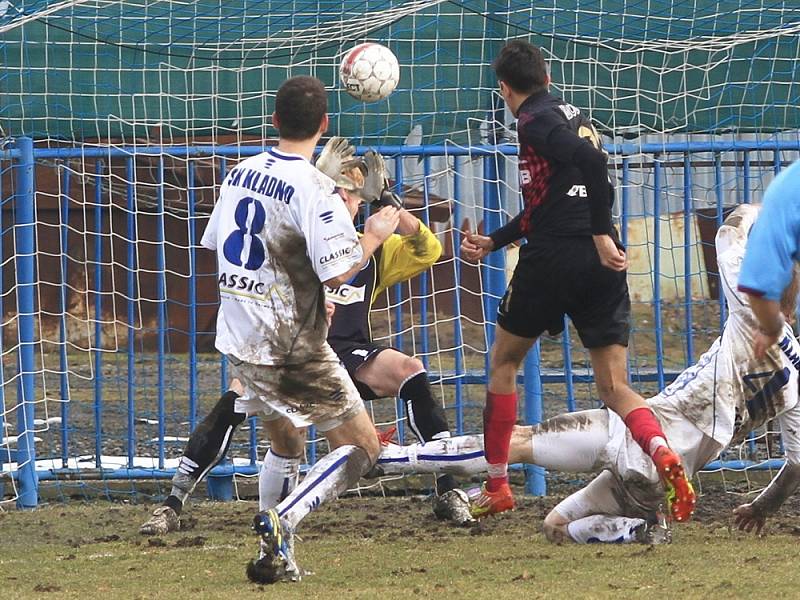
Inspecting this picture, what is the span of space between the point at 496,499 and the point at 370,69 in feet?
7.66

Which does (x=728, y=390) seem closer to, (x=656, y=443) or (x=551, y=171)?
(x=656, y=443)

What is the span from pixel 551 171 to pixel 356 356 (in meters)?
1.74

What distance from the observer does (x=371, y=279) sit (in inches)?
315

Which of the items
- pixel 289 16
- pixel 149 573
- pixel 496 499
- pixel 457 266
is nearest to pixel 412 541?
pixel 496 499

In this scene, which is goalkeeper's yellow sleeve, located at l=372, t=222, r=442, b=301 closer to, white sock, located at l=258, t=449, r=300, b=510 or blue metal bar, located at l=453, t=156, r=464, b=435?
blue metal bar, located at l=453, t=156, r=464, b=435

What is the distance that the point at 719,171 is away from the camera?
8.95 meters

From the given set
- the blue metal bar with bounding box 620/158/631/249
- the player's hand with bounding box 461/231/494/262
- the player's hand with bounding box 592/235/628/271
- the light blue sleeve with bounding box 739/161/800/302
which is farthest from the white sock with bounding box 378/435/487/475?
the light blue sleeve with bounding box 739/161/800/302

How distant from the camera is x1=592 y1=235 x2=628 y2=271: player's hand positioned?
20.4 feet

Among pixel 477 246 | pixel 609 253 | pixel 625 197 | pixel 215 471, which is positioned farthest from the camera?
pixel 625 197

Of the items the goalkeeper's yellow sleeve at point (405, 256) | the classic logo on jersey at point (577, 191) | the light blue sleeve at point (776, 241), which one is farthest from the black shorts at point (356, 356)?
the light blue sleeve at point (776, 241)

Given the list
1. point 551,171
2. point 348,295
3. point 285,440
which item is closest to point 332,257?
point 551,171

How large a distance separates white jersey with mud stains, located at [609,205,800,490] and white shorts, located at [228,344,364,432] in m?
1.40

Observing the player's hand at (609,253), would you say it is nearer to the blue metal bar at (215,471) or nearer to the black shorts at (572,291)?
the black shorts at (572,291)

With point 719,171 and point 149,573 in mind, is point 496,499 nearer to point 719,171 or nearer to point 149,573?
point 149,573
